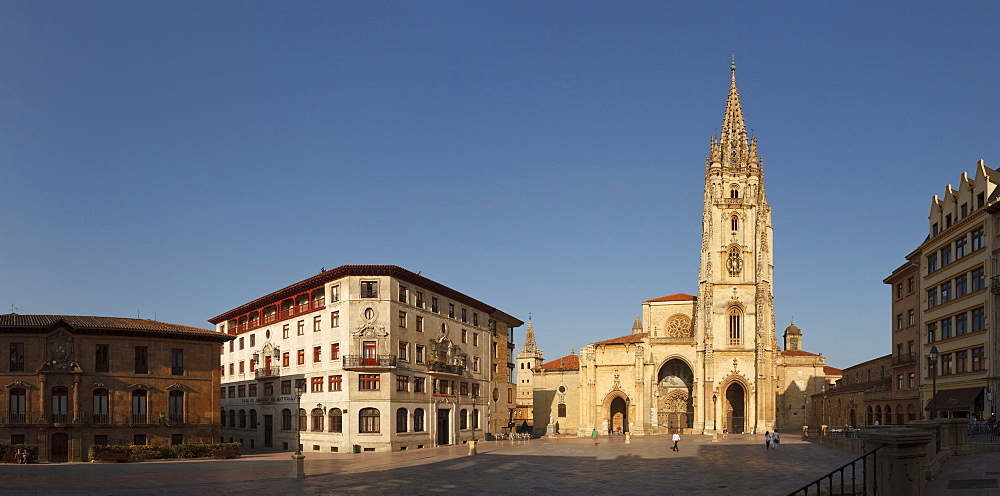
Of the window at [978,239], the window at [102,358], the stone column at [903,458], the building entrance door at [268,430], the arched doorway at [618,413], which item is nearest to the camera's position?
the stone column at [903,458]

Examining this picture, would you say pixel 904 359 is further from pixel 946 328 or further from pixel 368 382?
pixel 368 382

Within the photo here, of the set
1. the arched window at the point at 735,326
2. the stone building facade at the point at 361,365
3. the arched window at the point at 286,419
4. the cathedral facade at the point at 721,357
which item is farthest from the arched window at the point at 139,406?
the arched window at the point at 735,326

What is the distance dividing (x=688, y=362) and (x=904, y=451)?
276ft

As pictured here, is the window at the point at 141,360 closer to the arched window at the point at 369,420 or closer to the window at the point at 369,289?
the arched window at the point at 369,420

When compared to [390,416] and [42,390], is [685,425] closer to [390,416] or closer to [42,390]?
[390,416]

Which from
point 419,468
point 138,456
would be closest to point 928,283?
point 419,468

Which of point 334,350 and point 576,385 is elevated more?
point 334,350

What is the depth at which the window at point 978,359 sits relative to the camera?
47.8 m

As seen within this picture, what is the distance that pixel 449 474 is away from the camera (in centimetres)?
3850

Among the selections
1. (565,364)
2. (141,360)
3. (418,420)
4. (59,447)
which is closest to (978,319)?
(418,420)

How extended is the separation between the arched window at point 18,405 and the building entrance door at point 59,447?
1992 mm

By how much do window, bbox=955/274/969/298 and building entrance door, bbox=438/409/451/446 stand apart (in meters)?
37.7

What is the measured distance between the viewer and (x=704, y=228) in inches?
3895

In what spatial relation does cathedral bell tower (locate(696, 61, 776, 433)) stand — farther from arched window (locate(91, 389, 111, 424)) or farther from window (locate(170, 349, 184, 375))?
arched window (locate(91, 389, 111, 424))
